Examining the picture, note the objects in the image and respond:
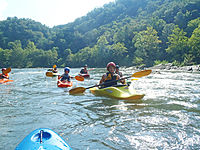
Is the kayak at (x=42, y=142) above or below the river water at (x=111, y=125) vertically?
above

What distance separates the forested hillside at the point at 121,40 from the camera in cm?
4072

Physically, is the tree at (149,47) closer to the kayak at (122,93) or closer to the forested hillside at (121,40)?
the forested hillside at (121,40)

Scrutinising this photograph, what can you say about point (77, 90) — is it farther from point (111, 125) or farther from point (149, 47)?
point (149, 47)

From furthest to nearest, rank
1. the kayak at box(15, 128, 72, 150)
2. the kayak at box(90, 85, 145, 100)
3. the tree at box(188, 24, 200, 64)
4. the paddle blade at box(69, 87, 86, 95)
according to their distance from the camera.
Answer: the tree at box(188, 24, 200, 64)
the paddle blade at box(69, 87, 86, 95)
the kayak at box(90, 85, 145, 100)
the kayak at box(15, 128, 72, 150)

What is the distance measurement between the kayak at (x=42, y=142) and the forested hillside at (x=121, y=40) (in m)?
32.7

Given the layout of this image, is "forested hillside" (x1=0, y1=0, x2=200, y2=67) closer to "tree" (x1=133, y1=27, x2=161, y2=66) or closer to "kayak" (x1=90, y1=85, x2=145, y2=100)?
"tree" (x1=133, y1=27, x2=161, y2=66)

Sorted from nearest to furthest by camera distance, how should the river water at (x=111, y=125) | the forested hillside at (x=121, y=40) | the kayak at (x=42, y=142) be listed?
the kayak at (x=42, y=142) → the river water at (x=111, y=125) → the forested hillside at (x=121, y=40)

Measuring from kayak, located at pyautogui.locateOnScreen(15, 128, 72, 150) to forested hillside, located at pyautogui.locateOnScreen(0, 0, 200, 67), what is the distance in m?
32.7

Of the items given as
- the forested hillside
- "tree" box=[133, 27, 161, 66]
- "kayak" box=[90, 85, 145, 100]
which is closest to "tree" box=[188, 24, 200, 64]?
the forested hillside

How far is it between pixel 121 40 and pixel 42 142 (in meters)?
65.8

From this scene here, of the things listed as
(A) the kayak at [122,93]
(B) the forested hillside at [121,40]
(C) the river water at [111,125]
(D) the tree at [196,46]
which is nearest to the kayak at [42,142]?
(C) the river water at [111,125]

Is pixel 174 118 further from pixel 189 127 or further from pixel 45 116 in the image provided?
pixel 45 116

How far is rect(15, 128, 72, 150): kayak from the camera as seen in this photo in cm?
188

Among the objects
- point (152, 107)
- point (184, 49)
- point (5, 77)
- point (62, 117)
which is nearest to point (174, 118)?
point (152, 107)
